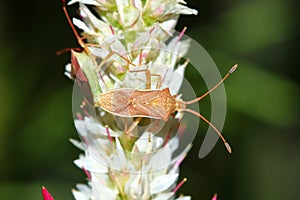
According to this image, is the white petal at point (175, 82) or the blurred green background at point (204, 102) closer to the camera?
the white petal at point (175, 82)

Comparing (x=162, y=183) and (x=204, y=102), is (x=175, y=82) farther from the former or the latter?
(x=204, y=102)

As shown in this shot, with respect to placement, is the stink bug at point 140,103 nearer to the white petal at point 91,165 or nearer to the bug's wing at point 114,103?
the bug's wing at point 114,103

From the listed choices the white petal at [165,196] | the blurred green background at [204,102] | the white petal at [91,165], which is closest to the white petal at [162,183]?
the white petal at [165,196]

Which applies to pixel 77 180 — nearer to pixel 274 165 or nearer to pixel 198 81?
pixel 198 81

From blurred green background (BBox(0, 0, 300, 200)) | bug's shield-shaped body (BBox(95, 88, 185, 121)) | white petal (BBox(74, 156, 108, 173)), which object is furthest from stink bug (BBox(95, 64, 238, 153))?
blurred green background (BBox(0, 0, 300, 200))

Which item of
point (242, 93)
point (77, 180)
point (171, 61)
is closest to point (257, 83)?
point (242, 93)

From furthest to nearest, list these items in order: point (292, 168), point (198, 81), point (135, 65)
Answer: point (292, 168), point (198, 81), point (135, 65)
